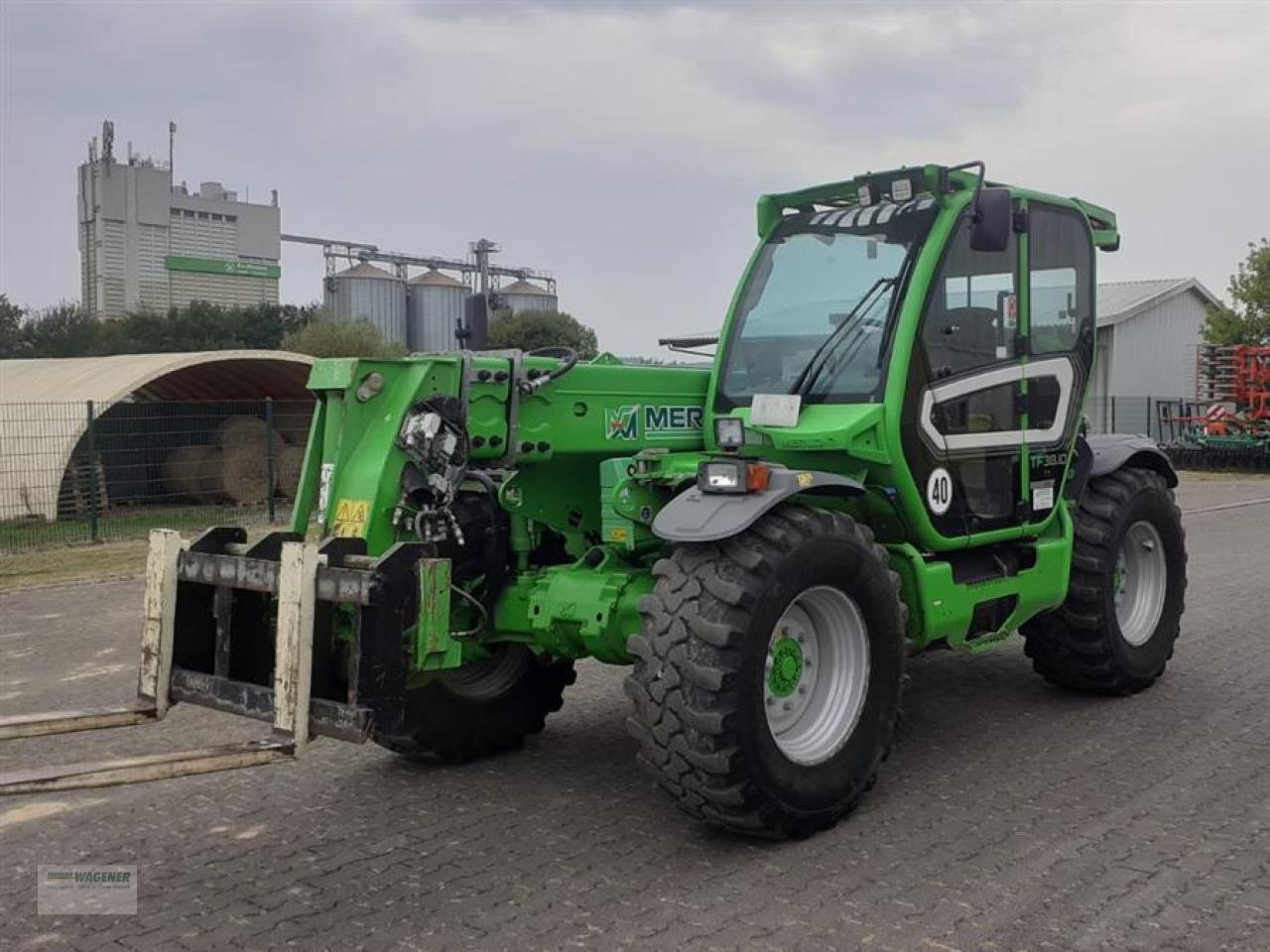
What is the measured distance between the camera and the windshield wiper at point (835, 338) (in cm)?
539

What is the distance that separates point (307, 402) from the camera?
62.3 ft

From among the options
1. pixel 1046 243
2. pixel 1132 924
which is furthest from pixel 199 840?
pixel 1046 243

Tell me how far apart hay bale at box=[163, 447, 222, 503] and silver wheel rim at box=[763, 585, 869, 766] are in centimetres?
1443

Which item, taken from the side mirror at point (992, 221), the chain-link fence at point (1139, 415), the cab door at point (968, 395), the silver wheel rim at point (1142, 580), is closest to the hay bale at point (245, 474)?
the silver wheel rim at point (1142, 580)

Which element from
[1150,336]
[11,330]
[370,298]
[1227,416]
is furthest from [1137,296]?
[11,330]

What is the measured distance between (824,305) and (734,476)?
4.41ft

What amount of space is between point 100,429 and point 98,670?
10.8 m

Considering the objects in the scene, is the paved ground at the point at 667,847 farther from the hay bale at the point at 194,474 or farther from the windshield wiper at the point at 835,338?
the hay bale at the point at 194,474

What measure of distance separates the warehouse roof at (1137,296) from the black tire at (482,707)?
3062 centimetres

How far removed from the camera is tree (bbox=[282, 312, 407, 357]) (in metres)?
31.1

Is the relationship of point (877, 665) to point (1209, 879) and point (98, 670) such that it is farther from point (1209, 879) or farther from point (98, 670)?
point (98, 670)

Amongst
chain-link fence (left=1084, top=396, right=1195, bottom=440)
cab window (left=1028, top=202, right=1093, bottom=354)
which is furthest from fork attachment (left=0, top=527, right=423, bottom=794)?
chain-link fence (left=1084, top=396, right=1195, bottom=440)

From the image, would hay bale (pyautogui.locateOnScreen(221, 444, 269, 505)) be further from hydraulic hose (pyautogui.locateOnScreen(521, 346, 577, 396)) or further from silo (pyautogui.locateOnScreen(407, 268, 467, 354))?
silo (pyautogui.locateOnScreen(407, 268, 467, 354))

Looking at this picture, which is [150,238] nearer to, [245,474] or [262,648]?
[245,474]
